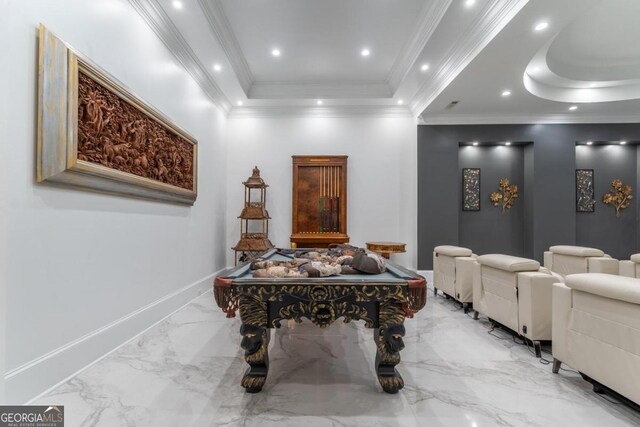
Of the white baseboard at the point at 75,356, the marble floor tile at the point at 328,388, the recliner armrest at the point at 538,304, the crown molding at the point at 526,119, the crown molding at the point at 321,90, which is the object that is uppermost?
the crown molding at the point at 321,90

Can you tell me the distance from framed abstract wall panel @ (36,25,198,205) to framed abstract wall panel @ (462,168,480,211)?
18.2 feet

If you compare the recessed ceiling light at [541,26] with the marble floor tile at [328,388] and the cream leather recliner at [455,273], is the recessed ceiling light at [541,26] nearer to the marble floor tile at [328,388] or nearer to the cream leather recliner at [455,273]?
the cream leather recliner at [455,273]

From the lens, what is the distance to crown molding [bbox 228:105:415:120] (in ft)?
19.5

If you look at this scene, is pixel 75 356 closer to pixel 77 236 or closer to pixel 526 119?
Answer: pixel 77 236

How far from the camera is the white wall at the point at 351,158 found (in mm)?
6031

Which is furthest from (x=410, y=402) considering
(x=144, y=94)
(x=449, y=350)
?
(x=144, y=94)

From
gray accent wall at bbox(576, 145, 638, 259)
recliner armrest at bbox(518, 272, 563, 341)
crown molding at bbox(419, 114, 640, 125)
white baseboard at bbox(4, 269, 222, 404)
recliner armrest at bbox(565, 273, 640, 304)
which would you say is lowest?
white baseboard at bbox(4, 269, 222, 404)

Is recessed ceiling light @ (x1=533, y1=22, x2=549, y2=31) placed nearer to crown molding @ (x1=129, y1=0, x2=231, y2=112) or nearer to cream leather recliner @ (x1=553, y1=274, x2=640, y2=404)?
cream leather recliner @ (x1=553, y1=274, x2=640, y2=404)

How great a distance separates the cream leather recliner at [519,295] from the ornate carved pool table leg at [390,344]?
1.46m

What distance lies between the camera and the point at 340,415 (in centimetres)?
178

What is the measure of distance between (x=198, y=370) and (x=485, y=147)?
6.50m

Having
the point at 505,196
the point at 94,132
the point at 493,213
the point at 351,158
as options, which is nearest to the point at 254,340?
the point at 94,132

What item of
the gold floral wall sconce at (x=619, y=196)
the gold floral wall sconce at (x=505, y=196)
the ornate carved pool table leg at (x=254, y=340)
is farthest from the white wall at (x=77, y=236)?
the gold floral wall sconce at (x=619, y=196)

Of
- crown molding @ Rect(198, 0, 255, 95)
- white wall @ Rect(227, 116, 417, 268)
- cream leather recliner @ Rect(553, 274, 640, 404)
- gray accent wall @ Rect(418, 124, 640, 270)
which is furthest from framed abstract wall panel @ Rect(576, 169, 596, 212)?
crown molding @ Rect(198, 0, 255, 95)
